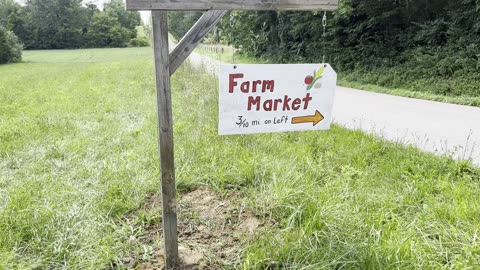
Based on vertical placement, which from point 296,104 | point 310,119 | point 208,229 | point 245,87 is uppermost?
point 245,87

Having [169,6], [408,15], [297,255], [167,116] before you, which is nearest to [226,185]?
[297,255]

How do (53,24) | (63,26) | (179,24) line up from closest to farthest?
(179,24), (53,24), (63,26)

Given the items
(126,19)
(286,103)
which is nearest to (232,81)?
(286,103)

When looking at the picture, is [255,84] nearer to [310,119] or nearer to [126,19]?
[310,119]

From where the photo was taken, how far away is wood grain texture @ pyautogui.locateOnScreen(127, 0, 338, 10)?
1.56 metres

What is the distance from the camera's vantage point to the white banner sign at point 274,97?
1906mm

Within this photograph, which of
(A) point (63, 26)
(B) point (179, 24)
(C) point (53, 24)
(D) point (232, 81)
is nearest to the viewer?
(D) point (232, 81)

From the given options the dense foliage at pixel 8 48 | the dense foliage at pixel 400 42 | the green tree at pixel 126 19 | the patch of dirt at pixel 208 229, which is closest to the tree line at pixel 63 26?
the green tree at pixel 126 19

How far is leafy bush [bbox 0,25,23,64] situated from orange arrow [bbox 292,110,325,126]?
31.5m

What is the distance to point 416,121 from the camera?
5.50m

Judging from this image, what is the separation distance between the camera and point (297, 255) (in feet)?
6.32

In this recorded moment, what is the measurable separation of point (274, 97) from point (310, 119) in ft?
0.99

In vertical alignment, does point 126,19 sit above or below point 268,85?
above

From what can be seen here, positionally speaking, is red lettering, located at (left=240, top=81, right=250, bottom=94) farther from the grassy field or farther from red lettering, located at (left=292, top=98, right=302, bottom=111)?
the grassy field
